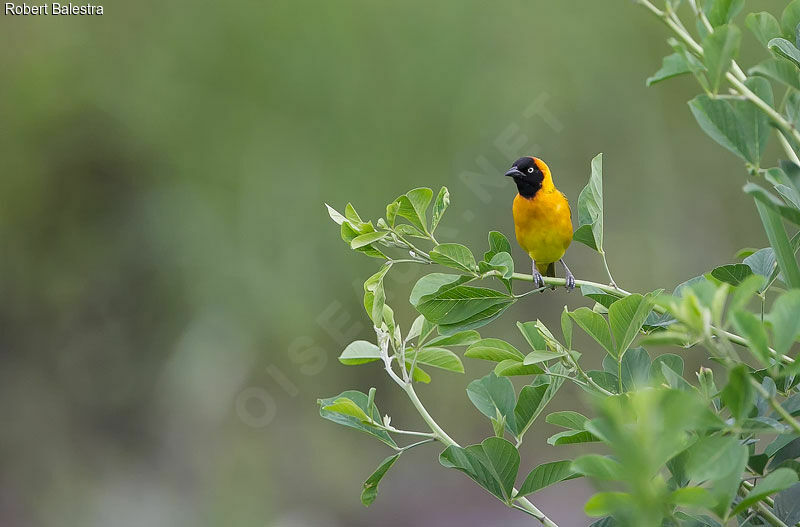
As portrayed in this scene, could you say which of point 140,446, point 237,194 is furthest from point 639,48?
point 140,446

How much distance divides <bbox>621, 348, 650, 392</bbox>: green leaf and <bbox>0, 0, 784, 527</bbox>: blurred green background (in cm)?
215

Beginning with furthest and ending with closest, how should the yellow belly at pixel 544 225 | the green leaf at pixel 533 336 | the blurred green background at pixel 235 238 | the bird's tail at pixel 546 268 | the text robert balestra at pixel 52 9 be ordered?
the text robert balestra at pixel 52 9 < the blurred green background at pixel 235 238 < the bird's tail at pixel 546 268 < the yellow belly at pixel 544 225 < the green leaf at pixel 533 336

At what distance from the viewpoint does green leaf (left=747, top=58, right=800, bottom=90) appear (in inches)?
16.9

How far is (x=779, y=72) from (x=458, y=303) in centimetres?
25

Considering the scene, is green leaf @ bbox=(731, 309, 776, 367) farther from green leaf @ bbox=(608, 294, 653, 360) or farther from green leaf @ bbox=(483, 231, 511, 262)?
green leaf @ bbox=(483, 231, 511, 262)

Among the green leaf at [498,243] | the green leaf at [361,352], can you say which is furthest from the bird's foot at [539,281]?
the green leaf at [361,352]

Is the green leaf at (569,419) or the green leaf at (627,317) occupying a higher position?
the green leaf at (627,317)

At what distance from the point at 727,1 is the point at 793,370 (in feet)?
0.81

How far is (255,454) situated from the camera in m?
2.68

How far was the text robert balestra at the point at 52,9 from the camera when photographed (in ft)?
9.12

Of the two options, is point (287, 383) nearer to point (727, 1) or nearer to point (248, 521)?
point (248, 521)

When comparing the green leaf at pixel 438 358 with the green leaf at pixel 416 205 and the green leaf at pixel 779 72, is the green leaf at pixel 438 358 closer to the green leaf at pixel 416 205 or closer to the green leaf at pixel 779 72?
the green leaf at pixel 416 205

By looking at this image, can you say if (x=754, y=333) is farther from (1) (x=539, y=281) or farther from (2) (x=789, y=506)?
(1) (x=539, y=281)

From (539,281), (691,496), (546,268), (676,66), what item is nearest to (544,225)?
(546,268)
